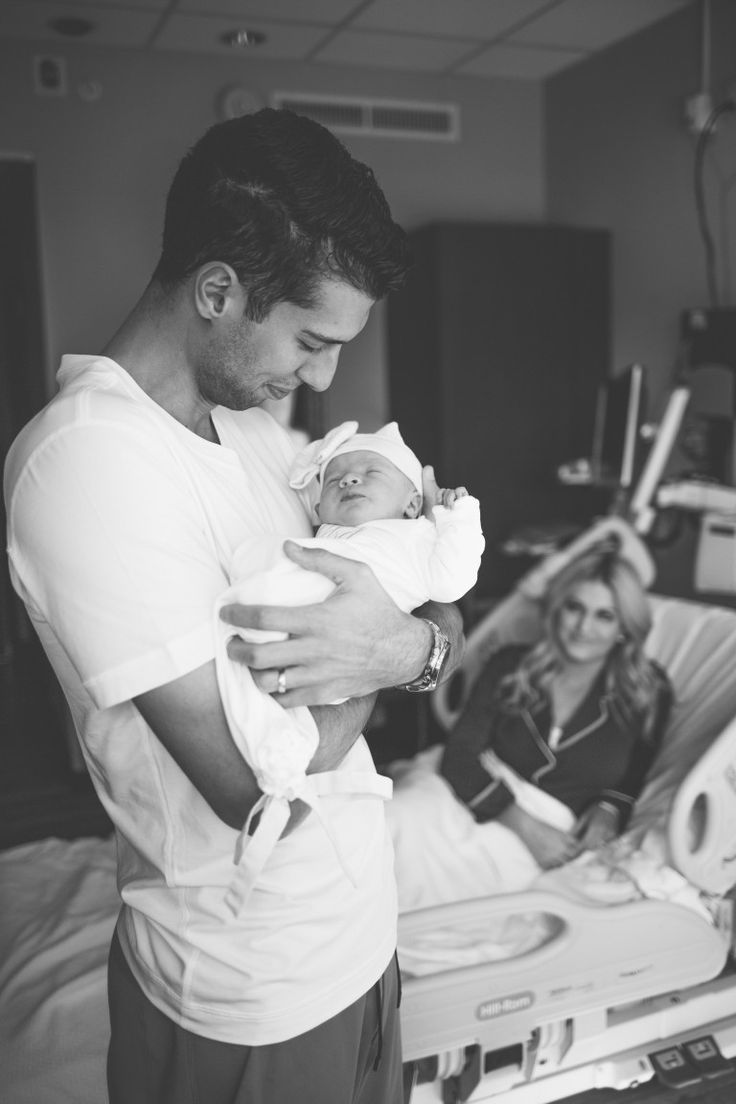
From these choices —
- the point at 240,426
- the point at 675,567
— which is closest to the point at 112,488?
the point at 240,426

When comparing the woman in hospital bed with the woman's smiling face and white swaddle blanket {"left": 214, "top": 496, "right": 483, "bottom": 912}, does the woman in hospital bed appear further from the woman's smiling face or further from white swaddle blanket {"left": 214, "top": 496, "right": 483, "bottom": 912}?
white swaddle blanket {"left": 214, "top": 496, "right": 483, "bottom": 912}

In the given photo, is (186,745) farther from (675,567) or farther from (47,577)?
(675,567)

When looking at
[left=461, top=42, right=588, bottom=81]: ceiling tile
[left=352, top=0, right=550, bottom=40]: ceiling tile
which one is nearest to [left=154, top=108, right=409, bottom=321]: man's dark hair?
[left=352, top=0, right=550, bottom=40]: ceiling tile

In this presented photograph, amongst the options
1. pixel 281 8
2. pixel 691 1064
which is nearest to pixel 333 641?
pixel 691 1064

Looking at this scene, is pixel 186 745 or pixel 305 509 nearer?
pixel 186 745

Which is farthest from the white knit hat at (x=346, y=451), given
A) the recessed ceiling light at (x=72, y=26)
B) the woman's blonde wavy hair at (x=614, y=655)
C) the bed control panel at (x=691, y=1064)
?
the recessed ceiling light at (x=72, y=26)

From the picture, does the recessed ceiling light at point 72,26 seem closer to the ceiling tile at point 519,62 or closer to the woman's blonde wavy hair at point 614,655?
the ceiling tile at point 519,62

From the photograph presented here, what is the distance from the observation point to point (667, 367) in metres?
3.89

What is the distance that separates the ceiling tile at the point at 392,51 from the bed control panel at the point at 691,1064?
12.1ft

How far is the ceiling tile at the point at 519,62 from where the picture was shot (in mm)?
4176

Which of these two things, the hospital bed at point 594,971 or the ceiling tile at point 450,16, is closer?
the hospital bed at point 594,971

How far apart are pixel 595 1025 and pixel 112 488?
5.35 ft

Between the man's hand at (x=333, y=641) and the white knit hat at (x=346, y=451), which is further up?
the white knit hat at (x=346, y=451)

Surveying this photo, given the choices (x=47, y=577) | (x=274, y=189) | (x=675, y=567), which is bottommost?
(x=675, y=567)
